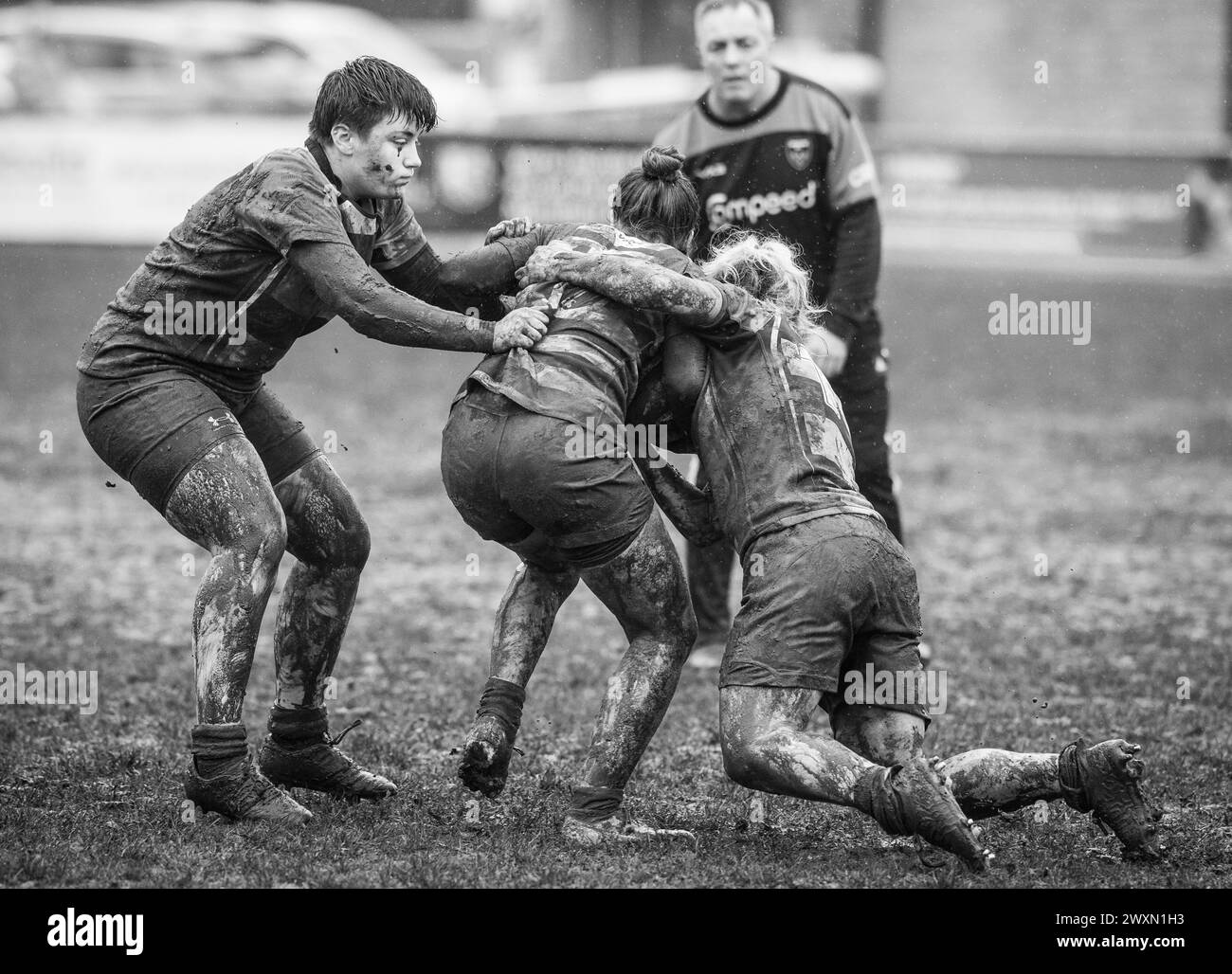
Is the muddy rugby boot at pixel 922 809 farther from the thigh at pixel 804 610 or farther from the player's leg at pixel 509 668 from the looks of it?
the player's leg at pixel 509 668

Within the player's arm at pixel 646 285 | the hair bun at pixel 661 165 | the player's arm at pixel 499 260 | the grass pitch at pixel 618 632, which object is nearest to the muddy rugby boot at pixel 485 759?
the grass pitch at pixel 618 632

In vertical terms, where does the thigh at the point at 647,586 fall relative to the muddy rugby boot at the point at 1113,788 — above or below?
above

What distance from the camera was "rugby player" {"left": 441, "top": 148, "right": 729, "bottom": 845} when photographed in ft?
13.4

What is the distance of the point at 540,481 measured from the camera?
4055mm

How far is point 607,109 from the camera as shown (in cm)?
1734

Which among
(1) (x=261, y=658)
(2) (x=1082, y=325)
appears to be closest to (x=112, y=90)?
(2) (x=1082, y=325)

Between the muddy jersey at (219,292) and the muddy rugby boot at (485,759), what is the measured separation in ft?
4.19

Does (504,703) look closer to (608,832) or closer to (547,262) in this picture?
(608,832)

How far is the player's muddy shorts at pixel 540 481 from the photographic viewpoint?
4059mm

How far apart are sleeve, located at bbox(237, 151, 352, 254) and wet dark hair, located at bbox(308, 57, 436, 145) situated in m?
0.17

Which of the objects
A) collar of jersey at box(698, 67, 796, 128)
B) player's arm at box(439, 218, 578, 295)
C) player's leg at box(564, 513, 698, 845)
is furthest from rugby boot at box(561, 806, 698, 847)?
collar of jersey at box(698, 67, 796, 128)

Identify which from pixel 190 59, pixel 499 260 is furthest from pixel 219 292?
pixel 190 59

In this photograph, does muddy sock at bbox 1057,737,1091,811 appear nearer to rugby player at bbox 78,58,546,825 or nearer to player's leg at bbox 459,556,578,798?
player's leg at bbox 459,556,578,798

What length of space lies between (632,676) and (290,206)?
61.2 inches
